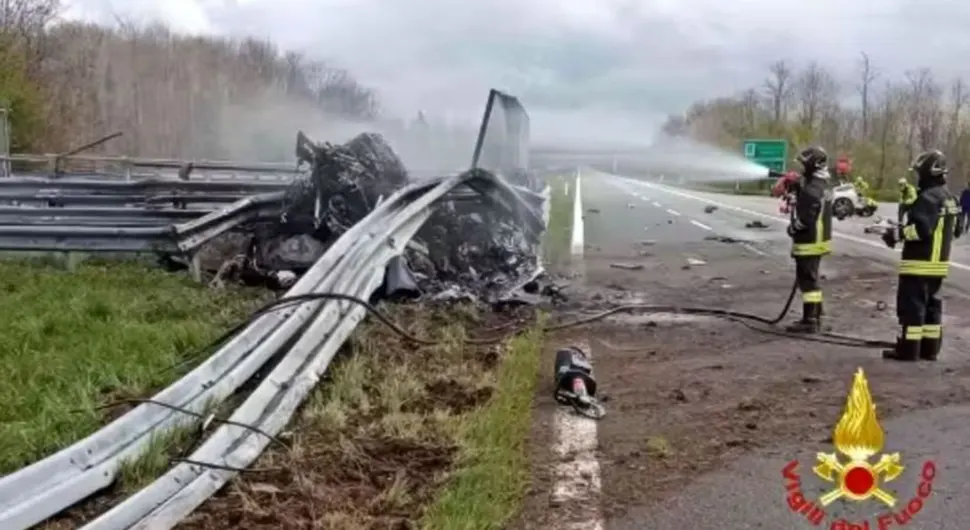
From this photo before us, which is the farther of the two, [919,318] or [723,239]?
[723,239]

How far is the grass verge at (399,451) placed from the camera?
11.6 ft

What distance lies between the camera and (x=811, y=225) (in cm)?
799

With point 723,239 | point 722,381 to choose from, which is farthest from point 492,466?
point 723,239

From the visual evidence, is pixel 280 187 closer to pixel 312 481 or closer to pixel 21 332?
pixel 21 332

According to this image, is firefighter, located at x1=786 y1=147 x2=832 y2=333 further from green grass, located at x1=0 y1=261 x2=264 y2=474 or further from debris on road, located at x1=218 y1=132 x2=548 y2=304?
green grass, located at x1=0 y1=261 x2=264 y2=474

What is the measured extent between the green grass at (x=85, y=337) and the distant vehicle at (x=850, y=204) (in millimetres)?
21888

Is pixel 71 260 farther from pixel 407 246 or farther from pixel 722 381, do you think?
pixel 722 381

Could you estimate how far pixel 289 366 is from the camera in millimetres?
4789

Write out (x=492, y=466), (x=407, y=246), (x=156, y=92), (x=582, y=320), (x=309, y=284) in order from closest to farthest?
(x=492, y=466) → (x=309, y=284) → (x=582, y=320) → (x=407, y=246) → (x=156, y=92)

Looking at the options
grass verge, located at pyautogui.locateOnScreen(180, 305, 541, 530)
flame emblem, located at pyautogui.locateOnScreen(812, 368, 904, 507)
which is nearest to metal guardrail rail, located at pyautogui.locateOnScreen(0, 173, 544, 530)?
grass verge, located at pyautogui.locateOnScreen(180, 305, 541, 530)

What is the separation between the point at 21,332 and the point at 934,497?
4.74 m

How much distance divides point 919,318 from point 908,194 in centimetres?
84

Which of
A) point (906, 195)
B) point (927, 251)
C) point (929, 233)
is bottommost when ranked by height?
point (927, 251)

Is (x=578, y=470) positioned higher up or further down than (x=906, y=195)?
further down
